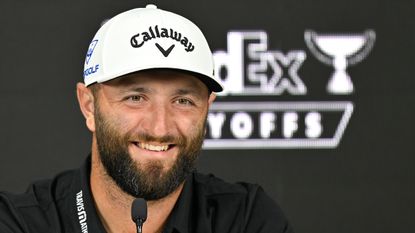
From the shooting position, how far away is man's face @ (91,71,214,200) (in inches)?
78.9

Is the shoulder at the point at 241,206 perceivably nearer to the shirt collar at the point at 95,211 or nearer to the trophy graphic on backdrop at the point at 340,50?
the shirt collar at the point at 95,211

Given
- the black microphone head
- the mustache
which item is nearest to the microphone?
the black microphone head

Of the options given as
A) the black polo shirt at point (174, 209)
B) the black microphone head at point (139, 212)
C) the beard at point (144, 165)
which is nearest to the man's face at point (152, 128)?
the beard at point (144, 165)

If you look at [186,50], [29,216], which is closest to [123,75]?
[186,50]

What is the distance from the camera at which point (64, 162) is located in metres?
3.36

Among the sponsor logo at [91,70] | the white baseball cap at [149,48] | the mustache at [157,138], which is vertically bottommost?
the mustache at [157,138]

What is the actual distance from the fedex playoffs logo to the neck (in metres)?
1.17

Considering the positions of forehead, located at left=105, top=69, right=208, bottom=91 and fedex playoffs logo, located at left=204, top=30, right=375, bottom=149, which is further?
fedex playoffs logo, located at left=204, top=30, right=375, bottom=149

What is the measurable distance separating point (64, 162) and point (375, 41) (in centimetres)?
120

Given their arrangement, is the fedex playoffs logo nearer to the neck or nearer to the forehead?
the neck

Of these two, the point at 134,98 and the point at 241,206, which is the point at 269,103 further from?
the point at 134,98

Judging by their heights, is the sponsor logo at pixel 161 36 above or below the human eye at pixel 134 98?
above

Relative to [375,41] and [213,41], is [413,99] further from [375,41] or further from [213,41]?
[213,41]

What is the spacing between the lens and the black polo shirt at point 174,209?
2.14 metres
